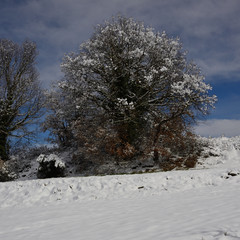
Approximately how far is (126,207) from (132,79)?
12.6 meters

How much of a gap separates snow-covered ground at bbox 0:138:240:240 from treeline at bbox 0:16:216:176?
7012mm

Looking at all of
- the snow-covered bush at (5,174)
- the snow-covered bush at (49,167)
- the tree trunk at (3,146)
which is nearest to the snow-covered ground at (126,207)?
the snow-covered bush at (5,174)

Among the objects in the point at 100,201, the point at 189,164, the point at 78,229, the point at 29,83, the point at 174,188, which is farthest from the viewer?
the point at 29,83

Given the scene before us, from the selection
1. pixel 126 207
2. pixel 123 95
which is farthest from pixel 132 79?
pixel 126 207

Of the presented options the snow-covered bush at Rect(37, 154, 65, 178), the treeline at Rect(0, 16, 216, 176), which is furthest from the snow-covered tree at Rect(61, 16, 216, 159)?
the snow-covered bush at Rect(37, 154, 65, 178)

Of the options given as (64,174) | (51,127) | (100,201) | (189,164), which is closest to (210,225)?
(100,201)

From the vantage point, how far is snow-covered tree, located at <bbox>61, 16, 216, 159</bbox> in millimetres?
19281

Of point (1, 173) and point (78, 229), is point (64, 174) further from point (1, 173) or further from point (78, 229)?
point (78, 229)

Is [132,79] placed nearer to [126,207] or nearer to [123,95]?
[123,95]

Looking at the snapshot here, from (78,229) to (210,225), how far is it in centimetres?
312

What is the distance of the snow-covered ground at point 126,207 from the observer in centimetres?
515

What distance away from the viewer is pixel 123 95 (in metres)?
20.5

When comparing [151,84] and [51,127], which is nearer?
[151,84]

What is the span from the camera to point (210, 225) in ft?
15.8
